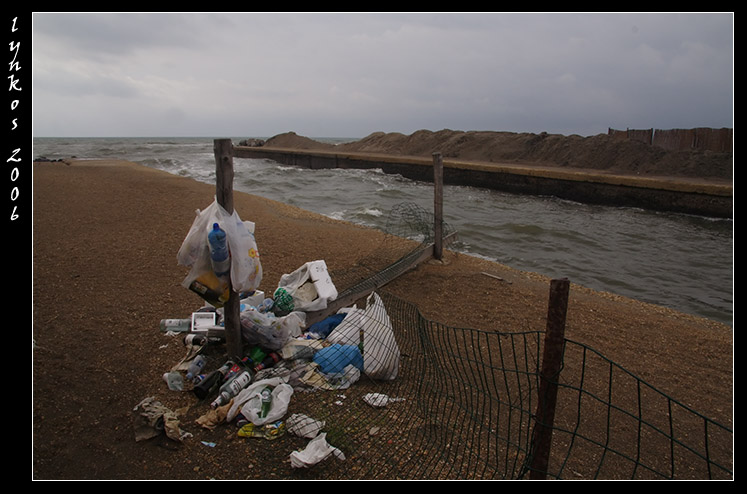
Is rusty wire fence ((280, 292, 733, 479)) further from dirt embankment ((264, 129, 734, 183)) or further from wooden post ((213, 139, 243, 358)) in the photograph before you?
dirt embankment ((264, 129, 734, 183))

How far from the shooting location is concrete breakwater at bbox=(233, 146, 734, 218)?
15.4 m

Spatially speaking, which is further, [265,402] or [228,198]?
[228,198]

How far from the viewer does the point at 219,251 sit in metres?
3.18

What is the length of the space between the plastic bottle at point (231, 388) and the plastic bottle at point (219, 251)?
0.77m

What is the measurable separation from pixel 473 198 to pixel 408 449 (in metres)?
17.4

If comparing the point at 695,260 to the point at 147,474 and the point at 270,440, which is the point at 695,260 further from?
the point at 147,474

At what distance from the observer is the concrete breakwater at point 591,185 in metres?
15.4

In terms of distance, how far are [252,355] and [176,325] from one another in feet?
3.23

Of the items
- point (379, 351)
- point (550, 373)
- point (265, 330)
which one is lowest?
point (379, 351)

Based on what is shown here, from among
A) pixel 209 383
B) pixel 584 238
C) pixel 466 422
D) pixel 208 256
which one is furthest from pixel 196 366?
pixel 584 238

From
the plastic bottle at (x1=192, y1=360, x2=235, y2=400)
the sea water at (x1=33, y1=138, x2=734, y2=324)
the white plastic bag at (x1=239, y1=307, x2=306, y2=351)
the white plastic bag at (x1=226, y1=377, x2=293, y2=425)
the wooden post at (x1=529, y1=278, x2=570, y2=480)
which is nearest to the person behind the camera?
the wooden post at (x1=529, y1=278, x2=570, y2=480)

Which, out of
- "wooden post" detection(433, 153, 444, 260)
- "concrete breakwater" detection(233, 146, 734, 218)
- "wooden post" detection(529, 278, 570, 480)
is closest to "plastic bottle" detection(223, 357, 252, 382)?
"wooden post" detection(529, 278, 570, 480)

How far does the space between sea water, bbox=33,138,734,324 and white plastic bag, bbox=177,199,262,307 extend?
7.07 m

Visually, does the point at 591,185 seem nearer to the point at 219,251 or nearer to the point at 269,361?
the point at 269,361
